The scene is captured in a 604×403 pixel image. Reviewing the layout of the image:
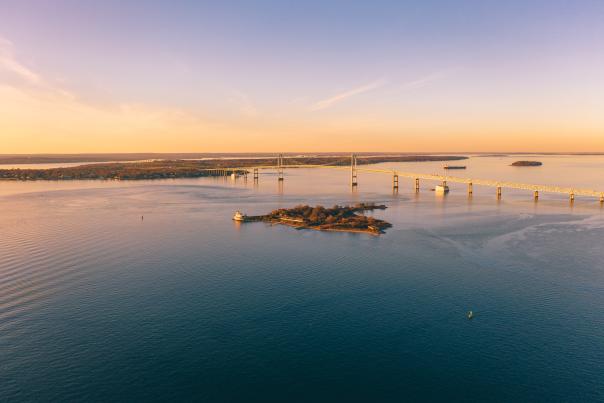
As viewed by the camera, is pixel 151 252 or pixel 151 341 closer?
pixel 151 341

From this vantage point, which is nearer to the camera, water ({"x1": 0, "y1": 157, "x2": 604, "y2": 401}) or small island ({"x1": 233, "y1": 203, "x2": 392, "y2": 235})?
water ({"x1": 0, "y1": 157, "x2": 604, "y2": 401})

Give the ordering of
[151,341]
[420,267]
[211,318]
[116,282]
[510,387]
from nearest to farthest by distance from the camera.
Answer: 1. [510,387]
2. [151,341]
3. [211,318]
4. [116,282]
5. [420,267]

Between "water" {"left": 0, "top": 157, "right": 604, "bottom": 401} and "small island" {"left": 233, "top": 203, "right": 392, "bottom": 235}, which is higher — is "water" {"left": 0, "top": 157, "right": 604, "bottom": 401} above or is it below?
below

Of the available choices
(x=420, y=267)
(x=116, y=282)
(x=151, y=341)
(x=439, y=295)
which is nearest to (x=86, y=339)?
(x=151, y=341)

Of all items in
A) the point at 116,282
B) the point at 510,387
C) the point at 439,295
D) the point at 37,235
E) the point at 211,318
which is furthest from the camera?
the point at 37,235

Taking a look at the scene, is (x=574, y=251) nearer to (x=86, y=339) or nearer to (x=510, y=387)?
(x=510, y=387)
